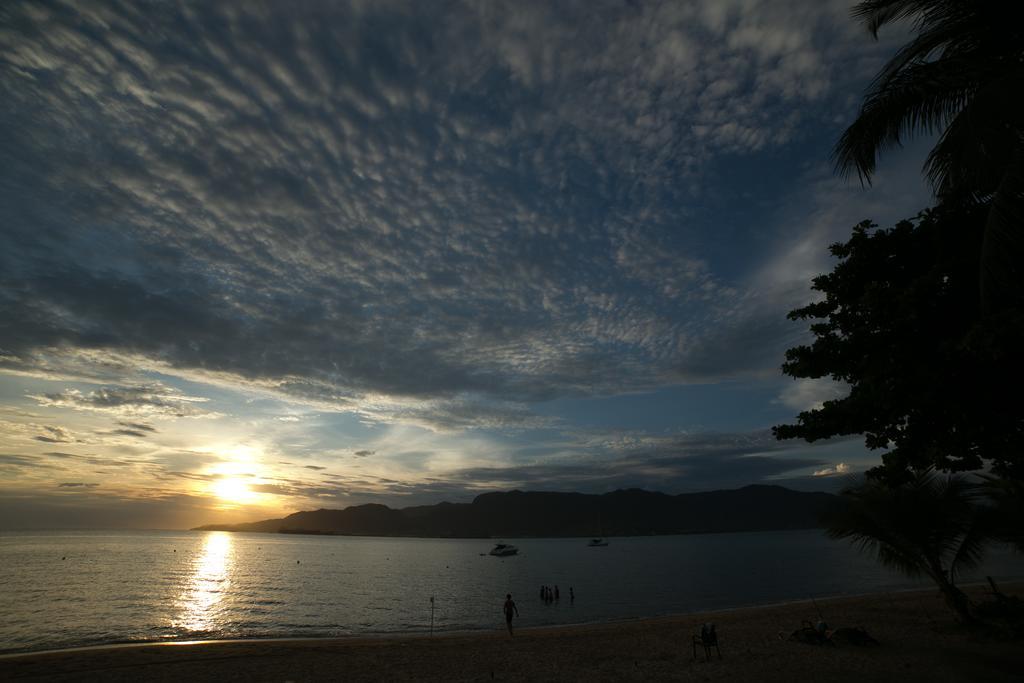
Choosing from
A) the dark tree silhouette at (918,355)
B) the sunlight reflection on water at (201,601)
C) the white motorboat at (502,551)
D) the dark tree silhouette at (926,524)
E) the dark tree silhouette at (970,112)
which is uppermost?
the dark tree silhouette at (970,112)

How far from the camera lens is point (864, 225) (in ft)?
29.9

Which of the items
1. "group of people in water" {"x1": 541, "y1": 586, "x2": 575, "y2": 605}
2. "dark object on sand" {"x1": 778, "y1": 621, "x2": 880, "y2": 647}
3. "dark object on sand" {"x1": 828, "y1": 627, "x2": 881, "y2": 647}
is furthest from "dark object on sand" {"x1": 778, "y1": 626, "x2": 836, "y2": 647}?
"group of people in water" {"x1": 541, "y1": 586, "x2": 575, "y2": 605}

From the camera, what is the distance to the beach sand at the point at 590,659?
14766mm

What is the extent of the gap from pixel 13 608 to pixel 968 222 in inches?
2582

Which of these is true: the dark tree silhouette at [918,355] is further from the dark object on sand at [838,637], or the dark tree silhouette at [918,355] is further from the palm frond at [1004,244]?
the dark object on sand at [838,637]

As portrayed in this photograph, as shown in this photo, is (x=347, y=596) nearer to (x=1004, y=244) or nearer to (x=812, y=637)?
(x=812, y=637)

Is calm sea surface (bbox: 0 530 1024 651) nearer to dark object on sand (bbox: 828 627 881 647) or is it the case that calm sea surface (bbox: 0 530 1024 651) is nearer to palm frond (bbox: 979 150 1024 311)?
dark object on sand (bbox: 828 627 881 647)

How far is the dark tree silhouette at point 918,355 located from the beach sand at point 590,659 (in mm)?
9370

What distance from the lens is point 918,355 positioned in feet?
25.7

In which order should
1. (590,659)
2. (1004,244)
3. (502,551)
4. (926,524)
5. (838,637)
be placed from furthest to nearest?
(502,551)
(590,659)
(838,637)
(926,524)
(1004,244)

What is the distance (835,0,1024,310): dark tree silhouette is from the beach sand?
12.4 metres

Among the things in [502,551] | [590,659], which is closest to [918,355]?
[590,659]

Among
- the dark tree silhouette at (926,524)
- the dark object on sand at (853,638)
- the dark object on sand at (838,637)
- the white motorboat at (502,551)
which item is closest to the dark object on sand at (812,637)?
the dark object on sand at (838,637)

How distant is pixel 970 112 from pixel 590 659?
20.4 metres
